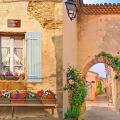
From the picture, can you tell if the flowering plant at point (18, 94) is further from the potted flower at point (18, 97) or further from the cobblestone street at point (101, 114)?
the cobblestone street at point (101, 114)

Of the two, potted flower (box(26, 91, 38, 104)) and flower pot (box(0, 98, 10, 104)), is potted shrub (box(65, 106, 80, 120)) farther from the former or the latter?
flower pot (box(0, 98, 10, 104))

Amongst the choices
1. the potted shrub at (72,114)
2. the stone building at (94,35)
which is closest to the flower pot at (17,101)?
the potted shrub at (72,114)

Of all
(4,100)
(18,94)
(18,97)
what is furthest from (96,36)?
(4,100)

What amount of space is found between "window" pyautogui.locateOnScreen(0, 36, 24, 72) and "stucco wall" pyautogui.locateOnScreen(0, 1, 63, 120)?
418 millimetres

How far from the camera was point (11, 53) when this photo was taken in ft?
44.3

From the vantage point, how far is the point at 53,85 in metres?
13.1

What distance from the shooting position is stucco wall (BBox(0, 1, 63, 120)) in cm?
1304

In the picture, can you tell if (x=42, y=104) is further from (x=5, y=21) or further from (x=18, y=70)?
(x=5, y=21)

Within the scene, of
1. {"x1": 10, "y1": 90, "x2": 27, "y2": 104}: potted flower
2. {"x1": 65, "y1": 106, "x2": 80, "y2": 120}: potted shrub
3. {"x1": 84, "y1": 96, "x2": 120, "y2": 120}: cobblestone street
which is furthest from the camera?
{"x1": 84, "y1": 96, "x2": 120, "y2": 120}: cobblestone street

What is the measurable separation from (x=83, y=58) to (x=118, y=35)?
2.08 m

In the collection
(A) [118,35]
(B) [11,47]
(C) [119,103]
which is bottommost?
(C) [119,103]

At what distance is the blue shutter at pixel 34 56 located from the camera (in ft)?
42.8

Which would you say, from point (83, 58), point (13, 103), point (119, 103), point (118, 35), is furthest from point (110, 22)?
point (13, 103)

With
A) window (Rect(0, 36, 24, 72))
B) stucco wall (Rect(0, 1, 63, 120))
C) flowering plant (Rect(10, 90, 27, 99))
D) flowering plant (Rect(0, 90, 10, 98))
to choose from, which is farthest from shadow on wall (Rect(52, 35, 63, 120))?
flowering plant (Rect(0, 90, 10, 98))
